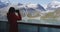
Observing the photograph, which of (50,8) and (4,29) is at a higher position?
(50,8)

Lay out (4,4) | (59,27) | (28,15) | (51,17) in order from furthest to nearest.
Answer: (4,4) → (28,15) → (51,17) → (59,27)

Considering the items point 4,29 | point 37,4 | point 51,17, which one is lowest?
point 4,29

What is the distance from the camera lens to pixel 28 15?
16.5 feet

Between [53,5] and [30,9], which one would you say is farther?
[30,9]

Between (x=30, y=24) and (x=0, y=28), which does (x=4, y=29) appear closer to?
(x=0, y=28)

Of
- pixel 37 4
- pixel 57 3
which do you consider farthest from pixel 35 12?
pixel 57 3

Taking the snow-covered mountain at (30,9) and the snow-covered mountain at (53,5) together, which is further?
the snow-covered mountain at (30,9)

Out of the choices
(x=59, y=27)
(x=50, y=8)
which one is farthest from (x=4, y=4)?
(x=59, y=27)

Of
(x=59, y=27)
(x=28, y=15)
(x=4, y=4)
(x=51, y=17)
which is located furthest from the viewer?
(x=4, y=4)

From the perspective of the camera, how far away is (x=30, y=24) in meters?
4.92

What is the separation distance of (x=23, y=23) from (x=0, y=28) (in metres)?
0.92

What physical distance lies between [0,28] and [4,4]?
756mm

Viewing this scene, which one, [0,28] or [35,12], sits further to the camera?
[0,28]

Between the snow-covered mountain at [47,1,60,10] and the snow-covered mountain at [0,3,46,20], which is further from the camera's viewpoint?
the snow-covered mountain at [0,3,46,20]
